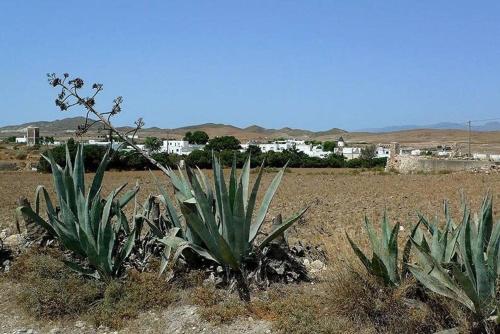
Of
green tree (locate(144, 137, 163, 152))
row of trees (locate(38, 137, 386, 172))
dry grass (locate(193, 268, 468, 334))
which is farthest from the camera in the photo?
row of trees (locate(38, 137, 386, 172))

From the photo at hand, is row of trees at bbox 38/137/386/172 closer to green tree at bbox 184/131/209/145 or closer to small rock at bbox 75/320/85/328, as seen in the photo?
green tree at bbox 184/131/209/145

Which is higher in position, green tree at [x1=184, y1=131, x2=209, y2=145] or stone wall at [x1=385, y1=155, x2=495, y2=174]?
green tree at [x1=184, y1=131, x2=209, y2=145]

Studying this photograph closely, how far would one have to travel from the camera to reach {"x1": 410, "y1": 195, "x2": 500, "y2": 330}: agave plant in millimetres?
3799

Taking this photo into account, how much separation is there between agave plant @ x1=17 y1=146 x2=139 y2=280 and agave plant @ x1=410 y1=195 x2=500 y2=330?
2.79 m

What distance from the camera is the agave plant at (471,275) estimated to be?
3.80 meters

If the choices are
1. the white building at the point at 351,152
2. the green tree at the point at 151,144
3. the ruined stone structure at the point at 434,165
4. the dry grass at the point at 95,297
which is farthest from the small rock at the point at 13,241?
the white building at the point at 351,152

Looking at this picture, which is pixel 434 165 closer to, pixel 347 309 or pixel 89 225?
pixel 89 225

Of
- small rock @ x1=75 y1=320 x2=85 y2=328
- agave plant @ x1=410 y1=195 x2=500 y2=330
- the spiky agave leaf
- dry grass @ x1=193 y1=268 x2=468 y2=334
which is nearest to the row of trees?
the spiky agave leaf

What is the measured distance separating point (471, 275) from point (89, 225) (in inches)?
135

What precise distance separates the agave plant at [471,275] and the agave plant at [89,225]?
2.79 m

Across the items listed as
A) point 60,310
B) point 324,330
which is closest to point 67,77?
point 60,310

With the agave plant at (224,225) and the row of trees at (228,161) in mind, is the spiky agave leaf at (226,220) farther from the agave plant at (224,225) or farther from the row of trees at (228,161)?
the row of trees at (228,161)

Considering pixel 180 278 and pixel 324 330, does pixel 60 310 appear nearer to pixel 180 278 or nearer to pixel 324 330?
pixel 180 278

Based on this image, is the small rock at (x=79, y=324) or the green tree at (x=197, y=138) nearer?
the small rock at (x=79, y=324)
